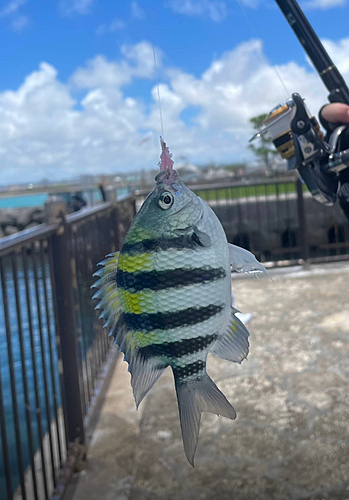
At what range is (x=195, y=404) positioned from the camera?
0.54 metres

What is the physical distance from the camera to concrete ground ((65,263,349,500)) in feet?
7.68

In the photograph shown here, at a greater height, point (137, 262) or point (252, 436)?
point (137, 262)

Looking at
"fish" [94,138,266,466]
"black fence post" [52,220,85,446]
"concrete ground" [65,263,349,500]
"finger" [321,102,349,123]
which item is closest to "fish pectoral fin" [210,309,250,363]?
"fish" [94,138,266,466]

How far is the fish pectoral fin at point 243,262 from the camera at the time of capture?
1.69 feet

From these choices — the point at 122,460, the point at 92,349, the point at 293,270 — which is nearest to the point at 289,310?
the point at 293,270

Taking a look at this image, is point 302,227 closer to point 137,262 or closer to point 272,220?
A: point 272,220

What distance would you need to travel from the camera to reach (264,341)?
155 inches

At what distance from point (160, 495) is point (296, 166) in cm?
183

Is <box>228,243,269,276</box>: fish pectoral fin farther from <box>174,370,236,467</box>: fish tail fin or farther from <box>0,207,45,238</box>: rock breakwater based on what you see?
<box>0,207,45,238</box>: rock breakwater

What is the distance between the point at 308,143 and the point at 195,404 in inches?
36.3

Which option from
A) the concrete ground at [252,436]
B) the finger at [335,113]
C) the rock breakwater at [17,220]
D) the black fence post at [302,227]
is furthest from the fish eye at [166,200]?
the rock breakwater at [17,220]

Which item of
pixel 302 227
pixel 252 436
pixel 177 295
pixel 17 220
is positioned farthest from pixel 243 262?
pixel 17 220

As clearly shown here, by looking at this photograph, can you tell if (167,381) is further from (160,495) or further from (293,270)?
(293,270)

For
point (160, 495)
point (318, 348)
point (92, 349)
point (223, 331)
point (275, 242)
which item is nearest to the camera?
point (223, 331)
